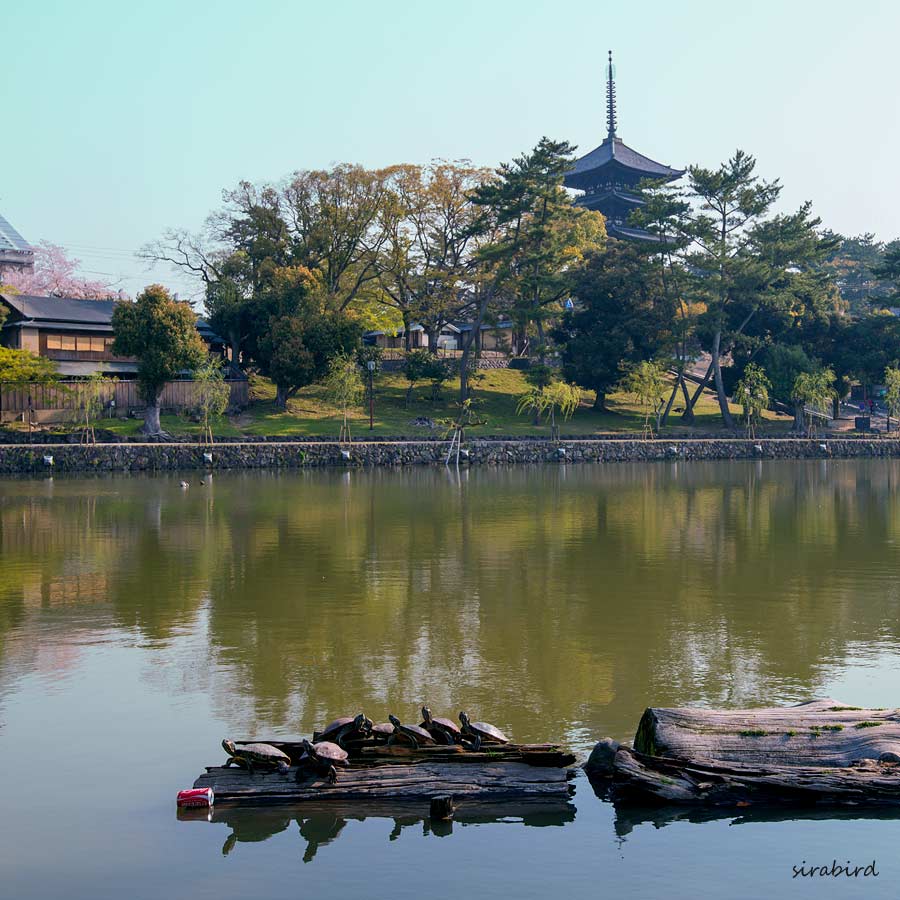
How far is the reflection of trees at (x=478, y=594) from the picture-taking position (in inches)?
465

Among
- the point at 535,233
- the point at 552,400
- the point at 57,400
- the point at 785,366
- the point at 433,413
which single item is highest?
the point at 535,233

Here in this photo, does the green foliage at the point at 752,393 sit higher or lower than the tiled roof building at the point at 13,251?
lower

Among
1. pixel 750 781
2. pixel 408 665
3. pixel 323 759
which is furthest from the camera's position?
pixel 408 665

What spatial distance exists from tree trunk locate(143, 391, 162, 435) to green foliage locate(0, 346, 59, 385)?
15.0 feet

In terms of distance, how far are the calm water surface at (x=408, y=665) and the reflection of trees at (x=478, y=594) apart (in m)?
0.07

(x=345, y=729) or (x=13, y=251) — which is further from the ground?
(x=13, y=251)

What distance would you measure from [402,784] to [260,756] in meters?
1.15

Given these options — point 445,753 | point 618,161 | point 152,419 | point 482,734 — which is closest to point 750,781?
point 482,734

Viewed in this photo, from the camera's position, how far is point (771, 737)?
8.56 metres

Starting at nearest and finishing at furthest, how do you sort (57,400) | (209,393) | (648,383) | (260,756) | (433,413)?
(260,756) < (209,393) < (57,400) < (648,383) < (433,413)

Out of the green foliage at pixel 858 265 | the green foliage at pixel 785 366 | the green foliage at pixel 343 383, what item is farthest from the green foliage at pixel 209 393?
the green foliage at pixel 858 265

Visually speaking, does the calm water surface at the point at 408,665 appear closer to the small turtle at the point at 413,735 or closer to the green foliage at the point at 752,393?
the small turtle at the point at 413,735

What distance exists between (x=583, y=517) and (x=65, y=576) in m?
14.2

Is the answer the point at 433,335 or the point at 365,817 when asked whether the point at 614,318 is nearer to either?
the point at 433,335
